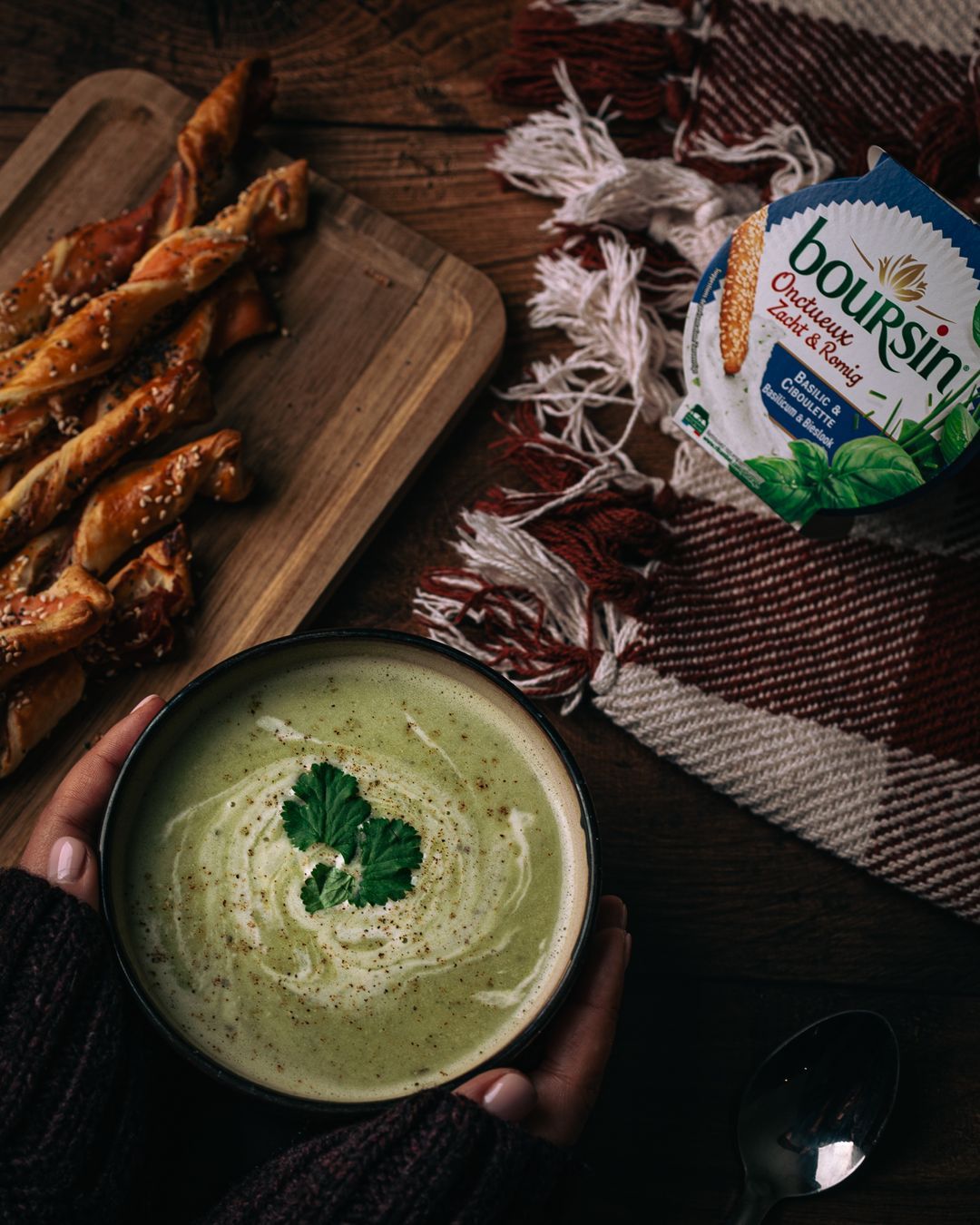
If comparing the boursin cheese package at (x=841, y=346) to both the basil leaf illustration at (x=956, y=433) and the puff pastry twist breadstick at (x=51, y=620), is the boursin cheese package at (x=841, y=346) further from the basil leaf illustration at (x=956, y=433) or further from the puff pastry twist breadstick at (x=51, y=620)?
the puff pastry twist breadstick at (x=51, y=620)

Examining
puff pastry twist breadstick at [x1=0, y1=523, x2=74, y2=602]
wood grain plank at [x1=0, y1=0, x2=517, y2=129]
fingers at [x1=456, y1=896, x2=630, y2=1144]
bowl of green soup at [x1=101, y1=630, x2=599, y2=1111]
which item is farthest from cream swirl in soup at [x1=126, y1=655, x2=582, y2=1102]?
wood grain plank at [x1=0, y1=0, x2=517, y2=129]

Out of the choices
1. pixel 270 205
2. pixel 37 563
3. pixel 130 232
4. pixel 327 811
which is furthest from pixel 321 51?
pixel 327 811

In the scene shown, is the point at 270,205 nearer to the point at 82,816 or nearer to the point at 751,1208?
the point at 82,816

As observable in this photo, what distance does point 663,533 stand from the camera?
145cm

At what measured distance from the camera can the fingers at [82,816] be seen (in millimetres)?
1146

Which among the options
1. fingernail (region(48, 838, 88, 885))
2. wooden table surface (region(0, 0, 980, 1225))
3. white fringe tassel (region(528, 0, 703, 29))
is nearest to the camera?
fingernail (region(48, 838, 88, 885))

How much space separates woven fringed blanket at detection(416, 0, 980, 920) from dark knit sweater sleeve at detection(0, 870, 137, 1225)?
0.58 m

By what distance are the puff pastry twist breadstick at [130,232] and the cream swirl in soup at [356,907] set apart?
0.64 metres

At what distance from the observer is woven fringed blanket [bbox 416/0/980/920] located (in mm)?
1411

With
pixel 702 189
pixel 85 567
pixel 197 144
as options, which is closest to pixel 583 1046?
pixel 85 567

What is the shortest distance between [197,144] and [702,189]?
25.8 inches

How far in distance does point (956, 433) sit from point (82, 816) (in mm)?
1043

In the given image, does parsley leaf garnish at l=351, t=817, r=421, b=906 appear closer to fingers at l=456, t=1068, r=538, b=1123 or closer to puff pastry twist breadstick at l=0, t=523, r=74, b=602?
fingers at l=456, t=1068, r=538, b=1123

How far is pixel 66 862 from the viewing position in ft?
3.74
